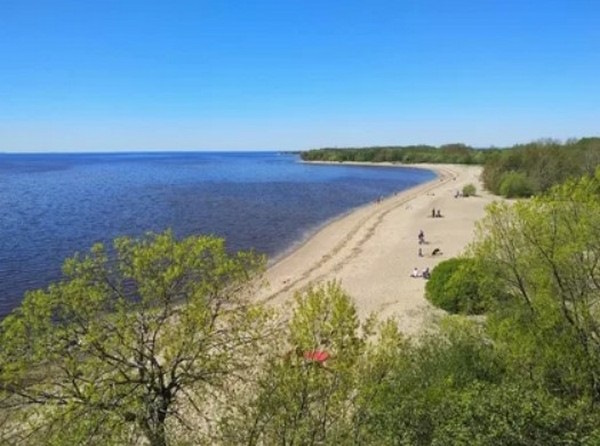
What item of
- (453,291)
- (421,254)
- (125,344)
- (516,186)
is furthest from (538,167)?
(125,344)

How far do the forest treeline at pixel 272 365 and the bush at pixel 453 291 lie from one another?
9.77 metres

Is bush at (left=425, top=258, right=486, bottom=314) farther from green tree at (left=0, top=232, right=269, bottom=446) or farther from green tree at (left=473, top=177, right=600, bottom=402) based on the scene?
green tree at (left=0, top=232, right=269, bottom=446)

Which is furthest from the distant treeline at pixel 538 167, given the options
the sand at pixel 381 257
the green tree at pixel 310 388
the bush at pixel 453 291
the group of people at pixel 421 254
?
the green tree at pixel 310 388

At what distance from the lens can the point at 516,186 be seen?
257ft

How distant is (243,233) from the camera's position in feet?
178

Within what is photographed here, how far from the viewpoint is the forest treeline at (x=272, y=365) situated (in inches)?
372

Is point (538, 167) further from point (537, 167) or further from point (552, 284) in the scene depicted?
point (552, 284)

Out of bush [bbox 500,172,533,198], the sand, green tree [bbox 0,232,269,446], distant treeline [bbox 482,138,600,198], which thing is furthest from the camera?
bush [bbox 500,172,533,198]

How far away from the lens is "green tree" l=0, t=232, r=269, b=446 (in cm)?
1025

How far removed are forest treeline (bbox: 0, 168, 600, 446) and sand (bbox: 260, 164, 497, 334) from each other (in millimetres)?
3614

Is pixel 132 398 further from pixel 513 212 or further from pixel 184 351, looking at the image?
pixel 513 212

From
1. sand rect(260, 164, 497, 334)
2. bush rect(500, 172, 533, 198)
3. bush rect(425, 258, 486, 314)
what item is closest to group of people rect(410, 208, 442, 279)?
sand rect(260, 164, 497, 334)

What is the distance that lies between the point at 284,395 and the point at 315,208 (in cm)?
6516

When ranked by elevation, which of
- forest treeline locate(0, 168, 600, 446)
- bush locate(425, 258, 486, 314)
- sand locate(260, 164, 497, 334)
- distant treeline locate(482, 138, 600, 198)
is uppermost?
distant treeline locate(482, 138, 600, 198)
